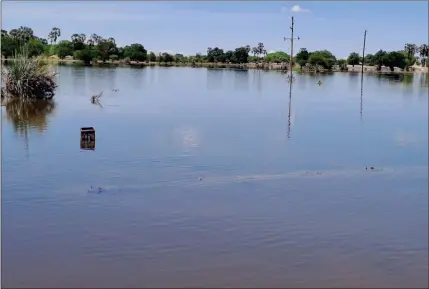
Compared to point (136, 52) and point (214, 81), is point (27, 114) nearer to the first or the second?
point (214, 81)

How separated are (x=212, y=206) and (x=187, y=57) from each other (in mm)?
98016

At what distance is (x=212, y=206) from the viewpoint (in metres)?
9.11

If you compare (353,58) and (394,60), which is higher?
(353,58)

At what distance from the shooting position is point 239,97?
1233 inches

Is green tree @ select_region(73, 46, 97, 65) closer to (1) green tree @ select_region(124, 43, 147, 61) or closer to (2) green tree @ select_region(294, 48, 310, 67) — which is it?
(1) green tree @ select_region(124, 43, 147, 61)

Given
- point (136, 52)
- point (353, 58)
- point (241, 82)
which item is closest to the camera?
point (241, 82)

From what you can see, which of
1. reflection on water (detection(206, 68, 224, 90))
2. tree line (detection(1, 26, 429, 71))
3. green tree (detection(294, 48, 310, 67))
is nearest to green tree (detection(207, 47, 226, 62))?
tree line (detection(1, 26, 429, 71))

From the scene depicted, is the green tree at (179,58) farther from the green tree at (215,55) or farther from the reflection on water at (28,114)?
the reflection on water at (28,114)

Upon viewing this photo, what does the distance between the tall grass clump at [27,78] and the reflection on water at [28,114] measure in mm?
680

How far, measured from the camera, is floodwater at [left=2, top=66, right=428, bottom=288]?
6.54 m

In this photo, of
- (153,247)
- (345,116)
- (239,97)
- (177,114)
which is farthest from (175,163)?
(239,97)

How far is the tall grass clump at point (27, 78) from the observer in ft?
83.4

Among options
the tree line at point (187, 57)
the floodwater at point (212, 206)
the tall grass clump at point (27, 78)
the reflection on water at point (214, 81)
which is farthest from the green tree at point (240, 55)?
the floodwater at point (212, 206)

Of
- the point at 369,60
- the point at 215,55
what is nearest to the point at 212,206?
the point at 369,60
